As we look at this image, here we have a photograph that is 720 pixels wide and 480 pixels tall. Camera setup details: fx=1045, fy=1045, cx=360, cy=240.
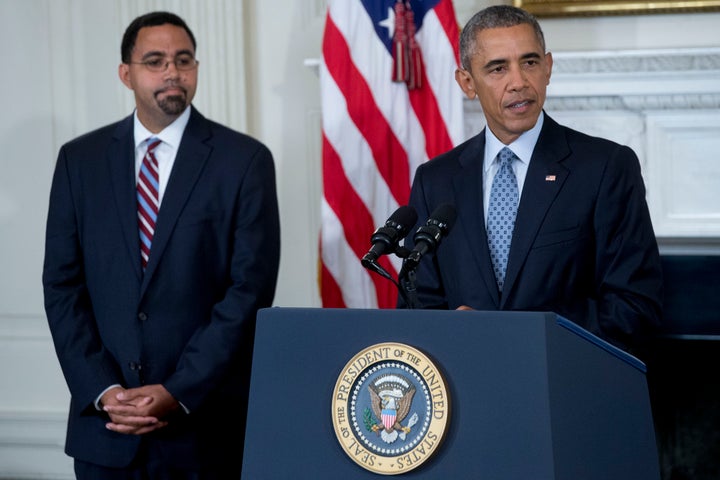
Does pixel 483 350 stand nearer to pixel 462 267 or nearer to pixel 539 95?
pixel 462 267

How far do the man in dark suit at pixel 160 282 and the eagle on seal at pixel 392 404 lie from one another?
1.46 metres

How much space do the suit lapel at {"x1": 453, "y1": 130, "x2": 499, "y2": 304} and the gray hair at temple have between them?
23 centimetres

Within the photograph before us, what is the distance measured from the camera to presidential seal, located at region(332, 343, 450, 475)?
66.6 inches

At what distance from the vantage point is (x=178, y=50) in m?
3.40

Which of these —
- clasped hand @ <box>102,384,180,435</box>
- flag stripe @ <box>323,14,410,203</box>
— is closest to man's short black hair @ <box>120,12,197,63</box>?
flag stripe @ <box>323,14,410,203</box>

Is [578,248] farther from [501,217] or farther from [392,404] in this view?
[392,404]

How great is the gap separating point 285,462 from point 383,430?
211 millimetres

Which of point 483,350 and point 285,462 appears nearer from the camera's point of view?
point 483,350

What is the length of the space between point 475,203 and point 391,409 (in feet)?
3.31

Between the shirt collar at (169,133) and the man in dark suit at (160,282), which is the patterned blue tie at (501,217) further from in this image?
the shirt collar at (169,133)

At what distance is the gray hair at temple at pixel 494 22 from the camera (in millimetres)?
2613

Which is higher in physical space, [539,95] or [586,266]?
[539,95]

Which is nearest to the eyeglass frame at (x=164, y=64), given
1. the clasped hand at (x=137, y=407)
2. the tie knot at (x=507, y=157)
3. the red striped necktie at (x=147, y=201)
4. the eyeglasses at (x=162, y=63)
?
the eyeglasses at (x=162, y=63)

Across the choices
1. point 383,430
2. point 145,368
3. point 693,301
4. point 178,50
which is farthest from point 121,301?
point 693,301
